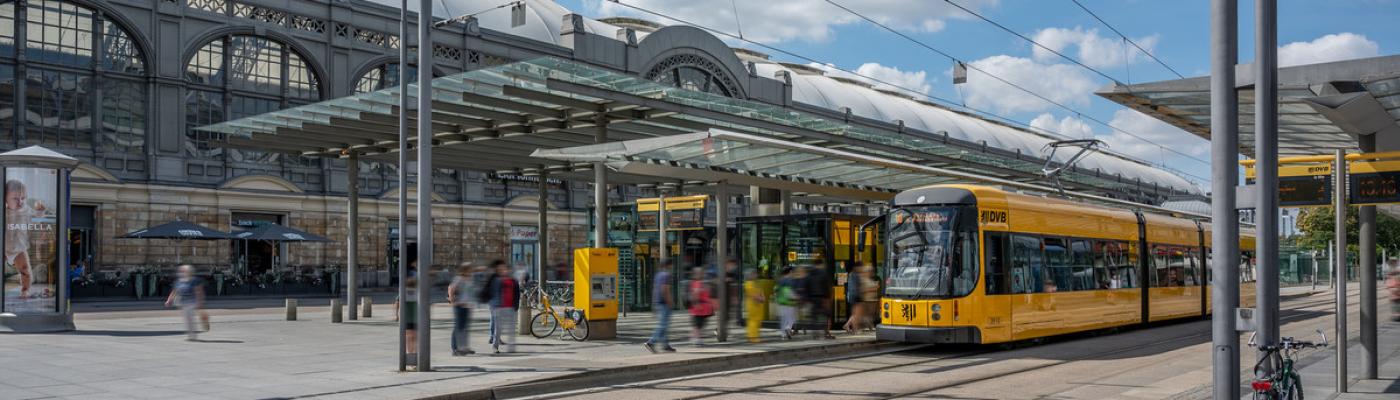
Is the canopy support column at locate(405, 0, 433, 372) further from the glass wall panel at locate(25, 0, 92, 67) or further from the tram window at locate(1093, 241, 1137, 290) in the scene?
the glass wall panel at locate(25, 0, 92, 67)

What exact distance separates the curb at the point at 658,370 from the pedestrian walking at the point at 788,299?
129 centimetres

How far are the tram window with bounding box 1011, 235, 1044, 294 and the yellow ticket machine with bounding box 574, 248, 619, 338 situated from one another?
6.86 metres

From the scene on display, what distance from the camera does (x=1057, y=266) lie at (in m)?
21.0

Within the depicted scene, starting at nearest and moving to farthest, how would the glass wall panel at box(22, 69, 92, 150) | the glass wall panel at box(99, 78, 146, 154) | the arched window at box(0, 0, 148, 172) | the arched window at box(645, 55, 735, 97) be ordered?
the arched window at box(0, 0, 148, 172) < the glass wall panel at box(22, 69, 92, 150) < the glass wall panel at box(99, 78, 146, 154) < the arched window at box(645, 55, 735, 97)

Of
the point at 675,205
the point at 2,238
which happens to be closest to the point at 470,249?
the point at 675,205

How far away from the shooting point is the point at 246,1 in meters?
44.3

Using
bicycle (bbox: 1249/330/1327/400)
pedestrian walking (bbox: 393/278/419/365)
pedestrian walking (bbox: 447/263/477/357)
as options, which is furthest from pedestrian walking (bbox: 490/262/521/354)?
bicycle (bbox: 1249/330/1327/400)

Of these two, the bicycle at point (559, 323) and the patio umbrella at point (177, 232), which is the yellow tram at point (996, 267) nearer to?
the bicycle at point (559, 323)

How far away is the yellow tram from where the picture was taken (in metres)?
18.7

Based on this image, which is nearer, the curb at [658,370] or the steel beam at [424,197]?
the curb at [658,370]

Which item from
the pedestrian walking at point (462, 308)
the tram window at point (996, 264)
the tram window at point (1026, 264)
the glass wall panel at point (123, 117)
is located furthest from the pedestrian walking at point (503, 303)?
the glass wall panel at point (123, 117)

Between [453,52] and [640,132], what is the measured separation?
2761cm

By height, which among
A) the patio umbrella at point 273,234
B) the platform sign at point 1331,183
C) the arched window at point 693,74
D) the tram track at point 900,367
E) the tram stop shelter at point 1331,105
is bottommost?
the tram track at point 900,367

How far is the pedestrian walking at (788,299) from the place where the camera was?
824 inches
